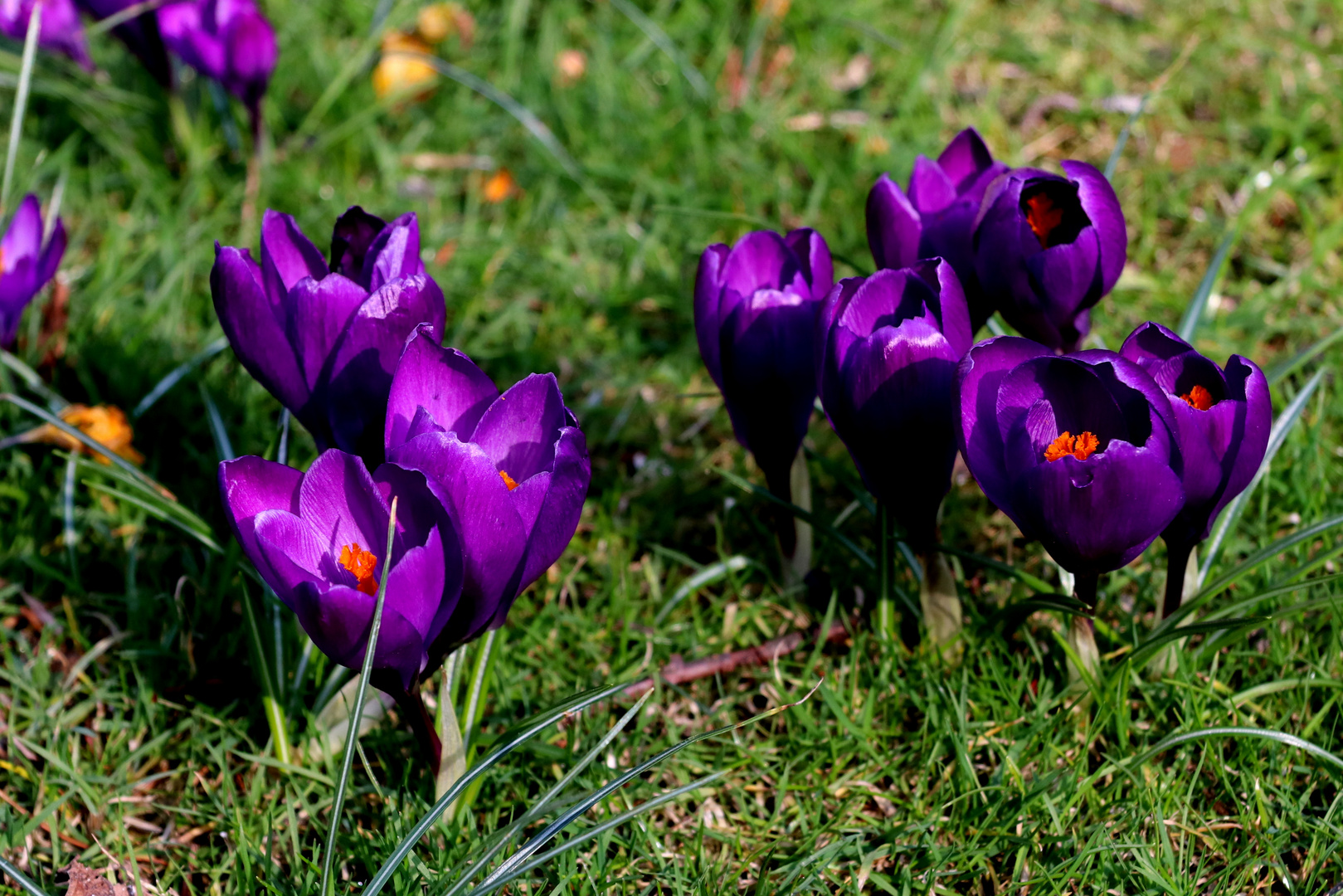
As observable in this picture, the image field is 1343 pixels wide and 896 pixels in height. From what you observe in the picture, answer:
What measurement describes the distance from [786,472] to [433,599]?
666 mm

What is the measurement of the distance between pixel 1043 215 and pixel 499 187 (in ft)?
5.71

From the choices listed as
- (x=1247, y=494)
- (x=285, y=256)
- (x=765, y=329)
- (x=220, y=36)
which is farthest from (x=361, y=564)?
(x=220, y=36)

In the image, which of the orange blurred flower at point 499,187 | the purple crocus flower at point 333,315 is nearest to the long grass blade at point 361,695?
the purple crocus flower at point 333,315

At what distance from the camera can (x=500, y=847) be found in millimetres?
1375

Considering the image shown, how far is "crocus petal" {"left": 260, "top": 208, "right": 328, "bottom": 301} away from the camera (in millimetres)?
1562

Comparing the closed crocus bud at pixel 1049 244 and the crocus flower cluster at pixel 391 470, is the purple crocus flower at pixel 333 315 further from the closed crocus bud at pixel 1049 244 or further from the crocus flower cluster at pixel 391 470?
the closed crocus bud at pixel 1049 244

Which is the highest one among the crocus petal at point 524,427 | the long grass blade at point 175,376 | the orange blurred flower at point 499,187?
the crocus petal at point 524,427

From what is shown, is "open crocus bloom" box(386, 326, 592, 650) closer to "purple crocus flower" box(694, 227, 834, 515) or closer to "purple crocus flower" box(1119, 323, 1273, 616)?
"purple crocus flower" box(694, 227, 834, 515)

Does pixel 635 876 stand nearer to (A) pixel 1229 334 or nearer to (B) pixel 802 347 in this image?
(B) pixel 802 347

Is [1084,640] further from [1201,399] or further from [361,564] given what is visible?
[361,564]

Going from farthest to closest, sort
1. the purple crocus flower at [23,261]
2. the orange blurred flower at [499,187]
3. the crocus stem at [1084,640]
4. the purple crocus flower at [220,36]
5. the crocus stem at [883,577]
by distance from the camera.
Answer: the orange blurred flower at [499,187] → the purple crocus flower at [220,36] → the purple crocus flower at [23,261] → the crocus stem at [883,577] → the crocus stem at [1084,640]

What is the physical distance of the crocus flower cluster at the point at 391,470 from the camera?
1272 millimetres

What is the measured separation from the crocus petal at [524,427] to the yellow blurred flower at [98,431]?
43.6 inches

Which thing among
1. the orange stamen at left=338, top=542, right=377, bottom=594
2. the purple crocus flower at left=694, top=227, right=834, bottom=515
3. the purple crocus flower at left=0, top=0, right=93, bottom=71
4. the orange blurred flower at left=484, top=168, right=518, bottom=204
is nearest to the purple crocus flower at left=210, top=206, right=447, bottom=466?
the orange stamen at left=338, top=542, right=377, bottom=594
